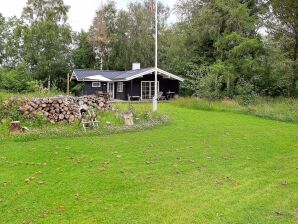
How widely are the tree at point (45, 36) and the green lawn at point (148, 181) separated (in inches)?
1074

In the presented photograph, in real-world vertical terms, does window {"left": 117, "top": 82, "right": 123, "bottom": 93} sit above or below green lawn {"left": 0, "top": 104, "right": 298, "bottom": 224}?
above

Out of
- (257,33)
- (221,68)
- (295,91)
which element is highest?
(257,33)

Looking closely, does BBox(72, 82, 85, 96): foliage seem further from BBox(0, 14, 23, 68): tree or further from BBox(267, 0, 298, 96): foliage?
BBox(267, 0, 298, 96): foliage

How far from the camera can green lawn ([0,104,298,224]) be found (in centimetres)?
442

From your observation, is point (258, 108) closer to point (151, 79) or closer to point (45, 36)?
point (151, 79)

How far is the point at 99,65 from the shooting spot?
40812 mm

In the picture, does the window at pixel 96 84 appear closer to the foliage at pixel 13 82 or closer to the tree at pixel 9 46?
the foliage at pixel 13 82

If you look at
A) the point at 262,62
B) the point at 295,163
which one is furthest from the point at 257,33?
the point at 295,163

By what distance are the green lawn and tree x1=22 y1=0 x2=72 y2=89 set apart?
27.3 metres

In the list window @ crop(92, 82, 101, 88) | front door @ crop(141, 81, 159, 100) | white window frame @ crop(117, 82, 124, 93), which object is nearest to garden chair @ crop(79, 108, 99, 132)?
front door @ crop(141, 81, 159, 100)

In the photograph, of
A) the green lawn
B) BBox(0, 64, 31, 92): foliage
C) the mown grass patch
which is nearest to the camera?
the green lawn

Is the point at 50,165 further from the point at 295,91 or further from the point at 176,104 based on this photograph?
the point at 295,91

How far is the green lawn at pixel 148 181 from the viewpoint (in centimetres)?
442

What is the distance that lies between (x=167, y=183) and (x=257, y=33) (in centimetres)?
2432
